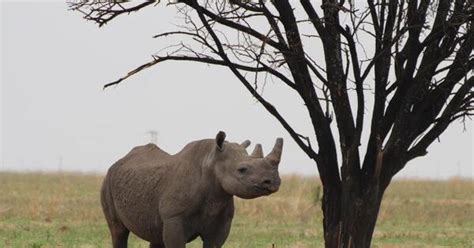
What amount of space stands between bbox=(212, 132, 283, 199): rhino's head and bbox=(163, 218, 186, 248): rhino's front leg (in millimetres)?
698

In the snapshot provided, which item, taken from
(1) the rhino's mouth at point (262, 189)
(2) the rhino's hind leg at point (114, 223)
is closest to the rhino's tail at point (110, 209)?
(2) the rhino's hind leg at point (114, 223)

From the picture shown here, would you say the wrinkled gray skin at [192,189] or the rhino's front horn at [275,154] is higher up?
the rhino's front horn at [275,154]

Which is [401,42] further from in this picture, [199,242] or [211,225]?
[199,242]

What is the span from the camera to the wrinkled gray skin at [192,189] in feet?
39.0

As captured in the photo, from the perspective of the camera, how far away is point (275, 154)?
39.1 feet

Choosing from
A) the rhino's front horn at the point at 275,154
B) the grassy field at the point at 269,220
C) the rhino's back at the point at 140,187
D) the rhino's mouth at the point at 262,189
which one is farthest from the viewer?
the grassy field at the point at 269,220

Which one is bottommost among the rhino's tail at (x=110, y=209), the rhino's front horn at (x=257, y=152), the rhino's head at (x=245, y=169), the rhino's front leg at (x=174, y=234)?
the rhino's front leg at (x=174, y=234)

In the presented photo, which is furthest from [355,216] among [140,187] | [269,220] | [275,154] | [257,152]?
[269,220]

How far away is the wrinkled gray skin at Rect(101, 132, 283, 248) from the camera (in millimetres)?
11898

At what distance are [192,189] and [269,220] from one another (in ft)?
46.3

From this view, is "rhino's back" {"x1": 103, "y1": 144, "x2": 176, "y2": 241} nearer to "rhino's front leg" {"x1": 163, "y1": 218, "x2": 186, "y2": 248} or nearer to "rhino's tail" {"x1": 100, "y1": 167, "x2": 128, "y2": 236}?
"rhino's tail" {"x1": 100, "y1": 167, "x2": 128, "y2": 236}

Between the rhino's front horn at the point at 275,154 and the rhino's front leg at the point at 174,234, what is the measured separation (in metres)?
1.34

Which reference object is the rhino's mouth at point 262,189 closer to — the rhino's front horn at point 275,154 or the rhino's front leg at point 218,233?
the rhino's front horn at point 275,154

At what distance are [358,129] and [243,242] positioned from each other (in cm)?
773
